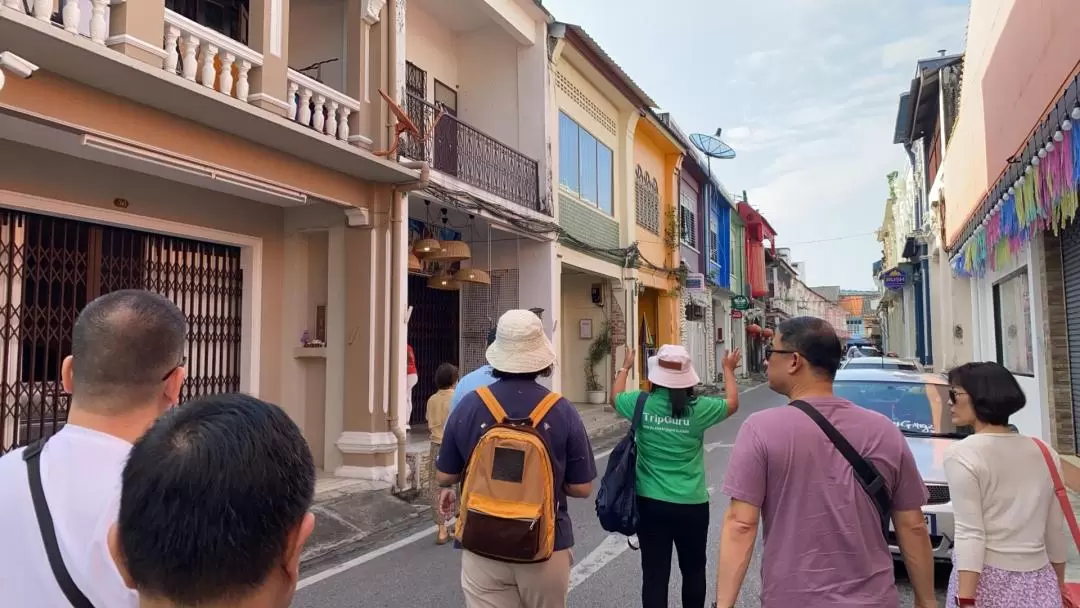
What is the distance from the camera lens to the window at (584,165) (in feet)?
43.0

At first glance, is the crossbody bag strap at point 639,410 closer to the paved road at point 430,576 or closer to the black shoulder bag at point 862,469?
the black shoulder bag at point 862,469

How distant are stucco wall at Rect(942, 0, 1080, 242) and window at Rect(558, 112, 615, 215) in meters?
6.65

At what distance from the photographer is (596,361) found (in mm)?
16250

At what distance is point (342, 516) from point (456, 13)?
8.02 m

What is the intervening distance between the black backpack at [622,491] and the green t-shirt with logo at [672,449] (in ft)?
0.15

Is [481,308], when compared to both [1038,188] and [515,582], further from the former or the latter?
[515,582]

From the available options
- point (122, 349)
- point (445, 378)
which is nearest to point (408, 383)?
point (445, 378)

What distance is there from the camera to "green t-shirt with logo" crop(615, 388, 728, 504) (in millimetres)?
3572

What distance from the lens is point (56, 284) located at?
6305 millimetres

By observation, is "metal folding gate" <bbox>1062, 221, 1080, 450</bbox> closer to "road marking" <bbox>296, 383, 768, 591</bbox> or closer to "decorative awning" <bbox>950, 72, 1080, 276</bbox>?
"decorative awning" <bbox>950, 72, 1080, 276</bbox>

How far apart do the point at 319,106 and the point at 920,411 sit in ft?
21.5

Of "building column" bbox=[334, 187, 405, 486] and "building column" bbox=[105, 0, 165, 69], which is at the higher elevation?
"building column" bbox=[105, 0, 165, 69]

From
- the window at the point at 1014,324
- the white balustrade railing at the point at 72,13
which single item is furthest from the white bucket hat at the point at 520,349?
the window at the point at 1014,324

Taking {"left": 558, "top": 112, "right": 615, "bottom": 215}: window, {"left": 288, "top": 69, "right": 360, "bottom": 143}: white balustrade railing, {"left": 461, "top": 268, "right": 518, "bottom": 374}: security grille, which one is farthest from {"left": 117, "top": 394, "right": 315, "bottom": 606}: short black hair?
{"left": 558, "top": 112, "right": 615, "bottom": 215}: window
